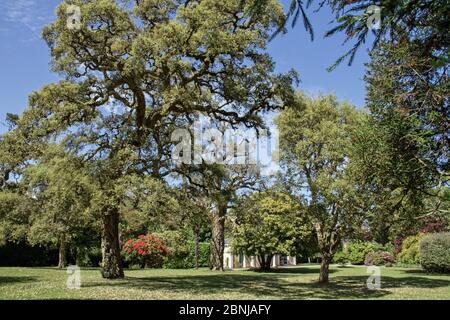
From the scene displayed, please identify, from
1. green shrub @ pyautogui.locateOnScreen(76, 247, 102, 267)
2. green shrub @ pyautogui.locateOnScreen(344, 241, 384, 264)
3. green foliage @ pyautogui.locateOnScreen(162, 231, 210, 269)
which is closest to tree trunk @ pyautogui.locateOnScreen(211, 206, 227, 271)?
green foliage @ pyautogui.locateOnScreen(162, 231, 210, 269)

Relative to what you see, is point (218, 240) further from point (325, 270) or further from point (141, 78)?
point (141, 78)

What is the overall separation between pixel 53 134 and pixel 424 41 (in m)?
12.8

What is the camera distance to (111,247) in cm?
1875

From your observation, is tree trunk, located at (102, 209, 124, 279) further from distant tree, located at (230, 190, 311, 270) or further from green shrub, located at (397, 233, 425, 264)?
green shrub, located at (397, 233, 425, 264)

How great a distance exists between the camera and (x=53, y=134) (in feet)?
53.4

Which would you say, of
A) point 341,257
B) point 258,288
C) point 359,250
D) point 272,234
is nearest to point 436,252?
point 272,234

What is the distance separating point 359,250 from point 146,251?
28.6 metres

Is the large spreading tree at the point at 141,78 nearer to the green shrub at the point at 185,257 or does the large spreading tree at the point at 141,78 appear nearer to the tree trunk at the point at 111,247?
the tree trunk at the point at 111,247

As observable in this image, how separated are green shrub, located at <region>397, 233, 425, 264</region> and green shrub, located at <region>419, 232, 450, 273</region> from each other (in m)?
8.66

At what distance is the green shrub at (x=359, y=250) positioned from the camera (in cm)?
5206

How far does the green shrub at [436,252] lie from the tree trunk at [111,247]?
68.4 feet

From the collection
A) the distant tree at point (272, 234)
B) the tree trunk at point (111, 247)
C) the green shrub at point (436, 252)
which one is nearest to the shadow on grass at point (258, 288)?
the tree trunk at point (111, 247)
